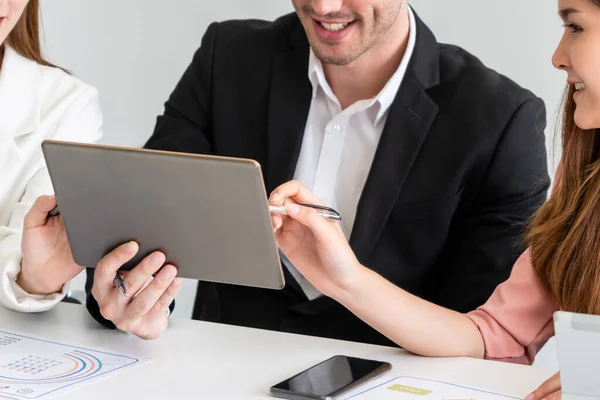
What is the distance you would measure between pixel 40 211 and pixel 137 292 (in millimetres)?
196

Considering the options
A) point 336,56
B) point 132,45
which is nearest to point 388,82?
point 336,56

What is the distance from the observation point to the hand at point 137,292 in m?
1.30

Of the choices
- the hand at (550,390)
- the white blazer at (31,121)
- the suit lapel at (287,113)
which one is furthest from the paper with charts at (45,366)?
the suit lapel at (287,113)

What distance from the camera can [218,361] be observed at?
4.31 feet

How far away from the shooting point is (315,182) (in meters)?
1.93

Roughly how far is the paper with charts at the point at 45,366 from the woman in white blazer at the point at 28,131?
4.6 inches

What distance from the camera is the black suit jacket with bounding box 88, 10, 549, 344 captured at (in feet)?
5.92

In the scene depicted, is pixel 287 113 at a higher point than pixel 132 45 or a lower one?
lower

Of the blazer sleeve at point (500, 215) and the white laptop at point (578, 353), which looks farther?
the blazer sleeve at point (500, 215)

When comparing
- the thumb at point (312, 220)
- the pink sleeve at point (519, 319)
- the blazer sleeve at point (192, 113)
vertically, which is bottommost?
the pink sleeve at point (519, 319)

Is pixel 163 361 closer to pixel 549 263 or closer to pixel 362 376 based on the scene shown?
pixel 362 376

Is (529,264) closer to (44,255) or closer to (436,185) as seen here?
(436,185)

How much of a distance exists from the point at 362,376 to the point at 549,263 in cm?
41

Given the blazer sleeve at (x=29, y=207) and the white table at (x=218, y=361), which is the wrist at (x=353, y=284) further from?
the blazer sleeve at (x=29, y=207)
